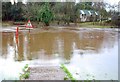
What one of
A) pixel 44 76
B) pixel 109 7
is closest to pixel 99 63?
pixel 44 76

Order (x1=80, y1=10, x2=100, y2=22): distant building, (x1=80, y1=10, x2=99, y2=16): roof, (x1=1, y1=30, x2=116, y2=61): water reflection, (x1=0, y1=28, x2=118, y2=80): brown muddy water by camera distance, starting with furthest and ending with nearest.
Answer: (x1=80, y1=10, x2=99, y2=16): roof
(x1=80, y1=10, x2=100, y2=22): distant building
(x1=1, y1=30, x2=116, y2=61): water reflection
(x1=0, y1=28, x2=118, y2=80): brown muddy water

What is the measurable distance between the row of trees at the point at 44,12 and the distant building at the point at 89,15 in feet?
2.56

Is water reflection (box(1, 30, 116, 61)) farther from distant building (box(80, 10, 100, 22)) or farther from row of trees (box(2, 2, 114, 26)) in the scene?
distant building (box(80, 10, 100, 22))

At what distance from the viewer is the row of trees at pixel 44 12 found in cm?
2202

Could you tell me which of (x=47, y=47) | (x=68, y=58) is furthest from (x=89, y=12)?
(x=68, y=58)

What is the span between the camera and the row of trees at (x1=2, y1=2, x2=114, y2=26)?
72.2 ft

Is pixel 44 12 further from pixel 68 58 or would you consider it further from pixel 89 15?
pixel 68 58

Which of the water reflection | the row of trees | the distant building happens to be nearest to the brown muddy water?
→ the water reflection

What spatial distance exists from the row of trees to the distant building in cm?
78

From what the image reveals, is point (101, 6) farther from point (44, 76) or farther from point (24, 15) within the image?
point (44, 76)

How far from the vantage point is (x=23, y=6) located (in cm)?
2338

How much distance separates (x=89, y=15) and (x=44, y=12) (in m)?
7.55

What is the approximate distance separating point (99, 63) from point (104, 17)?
70.6 ft

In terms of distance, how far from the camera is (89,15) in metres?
28.1
